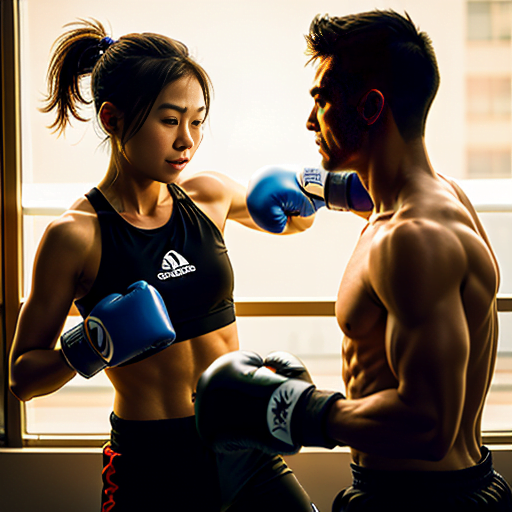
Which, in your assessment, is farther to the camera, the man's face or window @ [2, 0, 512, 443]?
window @ [2, 0, 512, 443]

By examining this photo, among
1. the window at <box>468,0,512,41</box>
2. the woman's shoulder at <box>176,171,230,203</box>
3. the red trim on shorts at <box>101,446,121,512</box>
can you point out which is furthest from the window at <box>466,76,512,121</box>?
the red trim on shorts at <box>101,446,121,512</box>

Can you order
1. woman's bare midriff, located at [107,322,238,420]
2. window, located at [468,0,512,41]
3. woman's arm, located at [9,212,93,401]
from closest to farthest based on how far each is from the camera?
woman's arm, located at [9,212,93,401], woman's bare midriff, located at [107,322,238,420], window, located at [468,0,512,41]

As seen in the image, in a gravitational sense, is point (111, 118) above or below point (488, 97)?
below

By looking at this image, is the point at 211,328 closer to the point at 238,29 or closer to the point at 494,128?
the point at 238,29

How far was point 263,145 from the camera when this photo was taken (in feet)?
7.70

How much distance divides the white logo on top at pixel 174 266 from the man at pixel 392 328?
0.37 meters

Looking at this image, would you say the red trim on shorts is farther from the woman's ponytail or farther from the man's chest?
the woman's ponytail

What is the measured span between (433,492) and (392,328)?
1.13 ft

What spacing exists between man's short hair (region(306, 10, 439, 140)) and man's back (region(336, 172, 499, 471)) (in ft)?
0.46

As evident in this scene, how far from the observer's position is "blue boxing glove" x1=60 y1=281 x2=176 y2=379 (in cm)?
130

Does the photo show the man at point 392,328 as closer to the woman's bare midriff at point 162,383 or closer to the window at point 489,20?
the woman's bare midriff at point 162,383

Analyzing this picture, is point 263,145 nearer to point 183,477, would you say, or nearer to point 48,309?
point 48,309

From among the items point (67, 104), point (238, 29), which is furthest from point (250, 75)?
point (67, 104)

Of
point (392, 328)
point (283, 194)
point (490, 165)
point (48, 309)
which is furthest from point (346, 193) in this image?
point (490, 165)
